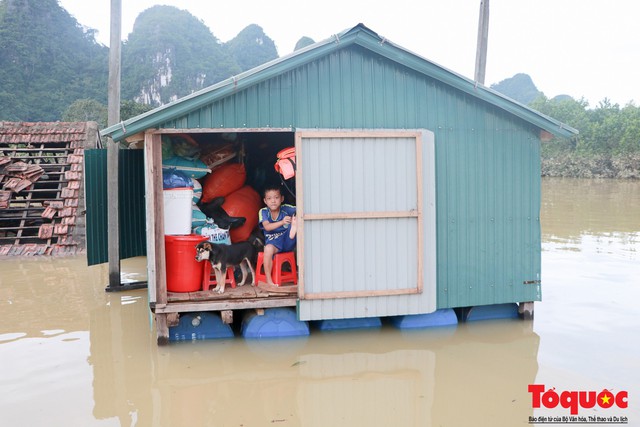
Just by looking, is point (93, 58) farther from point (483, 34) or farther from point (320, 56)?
point (320, 56)

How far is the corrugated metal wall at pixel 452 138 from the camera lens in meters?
6.80

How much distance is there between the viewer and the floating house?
6.63 meters

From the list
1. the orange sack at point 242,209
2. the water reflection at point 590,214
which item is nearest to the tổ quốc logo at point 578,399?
the orange sack at point 242,209

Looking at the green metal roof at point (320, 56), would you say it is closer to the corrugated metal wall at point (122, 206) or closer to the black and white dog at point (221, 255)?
the black and white dog at point (221, 255)

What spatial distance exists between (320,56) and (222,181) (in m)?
2.41

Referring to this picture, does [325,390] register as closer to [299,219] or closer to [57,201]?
[299,219]

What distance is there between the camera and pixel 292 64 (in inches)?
263

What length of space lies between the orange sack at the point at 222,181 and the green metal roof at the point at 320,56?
1727 millimetres

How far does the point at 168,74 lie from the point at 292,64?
64009 mm

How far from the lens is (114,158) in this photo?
8.84 m

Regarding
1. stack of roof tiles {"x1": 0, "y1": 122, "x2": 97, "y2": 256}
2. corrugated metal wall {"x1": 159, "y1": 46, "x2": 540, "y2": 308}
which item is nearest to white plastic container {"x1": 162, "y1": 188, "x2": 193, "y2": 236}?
corrugated metal wall {"x1": 159, "y1": 46, "x2": 540, "y2": 308}

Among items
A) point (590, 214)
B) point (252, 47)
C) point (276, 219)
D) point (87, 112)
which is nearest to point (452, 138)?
point (276, 219)

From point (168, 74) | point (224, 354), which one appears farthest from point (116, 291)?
point (168, 74)

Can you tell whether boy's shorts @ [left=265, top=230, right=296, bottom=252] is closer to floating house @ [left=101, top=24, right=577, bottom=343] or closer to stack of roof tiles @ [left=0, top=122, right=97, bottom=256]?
floating house @ [left=101, top=24, right=577, bottom=343]
